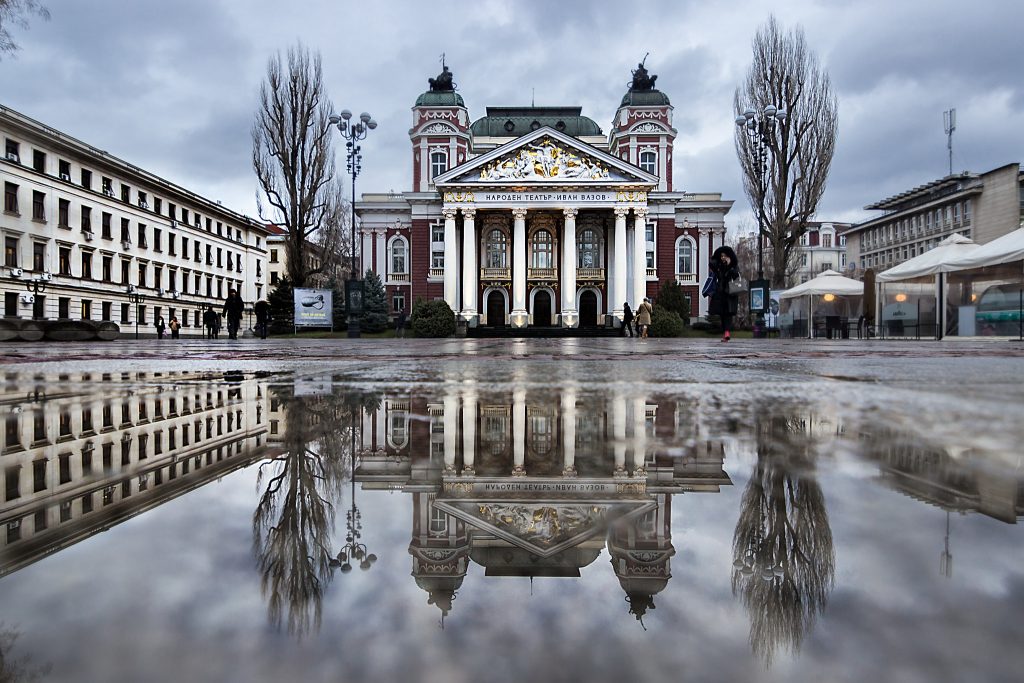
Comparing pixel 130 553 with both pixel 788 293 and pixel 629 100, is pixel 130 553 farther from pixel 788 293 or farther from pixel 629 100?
pixel 629 100

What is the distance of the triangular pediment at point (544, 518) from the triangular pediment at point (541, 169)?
37251mm

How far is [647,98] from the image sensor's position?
4506 cm

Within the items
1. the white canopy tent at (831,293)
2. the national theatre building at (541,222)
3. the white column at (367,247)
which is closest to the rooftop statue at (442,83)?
the national theatre building at (541,222)

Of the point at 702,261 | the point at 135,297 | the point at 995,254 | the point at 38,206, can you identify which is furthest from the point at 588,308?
the point at 38,206

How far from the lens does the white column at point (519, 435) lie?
3.57 feet

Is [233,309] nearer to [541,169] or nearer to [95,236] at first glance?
[541,169]

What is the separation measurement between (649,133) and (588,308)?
44.7 ft

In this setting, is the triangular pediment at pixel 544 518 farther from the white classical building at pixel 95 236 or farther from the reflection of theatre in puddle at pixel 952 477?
the white classical building at pixel 95 236

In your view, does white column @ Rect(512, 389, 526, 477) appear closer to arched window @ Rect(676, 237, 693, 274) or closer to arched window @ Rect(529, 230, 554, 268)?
arched window @ Rect(529, 230, 554, 268)

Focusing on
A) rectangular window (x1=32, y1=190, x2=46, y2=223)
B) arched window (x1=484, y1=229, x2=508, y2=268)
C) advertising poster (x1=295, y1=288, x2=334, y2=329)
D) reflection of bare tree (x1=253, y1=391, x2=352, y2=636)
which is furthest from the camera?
arched window (x1=484, y1=229, x2=508, y2=268)

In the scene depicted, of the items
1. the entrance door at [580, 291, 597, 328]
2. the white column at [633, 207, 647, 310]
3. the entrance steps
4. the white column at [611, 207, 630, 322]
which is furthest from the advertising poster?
the white column at [633, 207, 647, 310]

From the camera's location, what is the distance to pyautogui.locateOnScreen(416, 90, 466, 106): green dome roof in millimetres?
45938

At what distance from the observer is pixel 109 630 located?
0.49 meters

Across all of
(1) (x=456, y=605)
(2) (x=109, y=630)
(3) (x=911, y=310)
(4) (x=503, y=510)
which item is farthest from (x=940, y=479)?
(3) (x=911, y=310)
